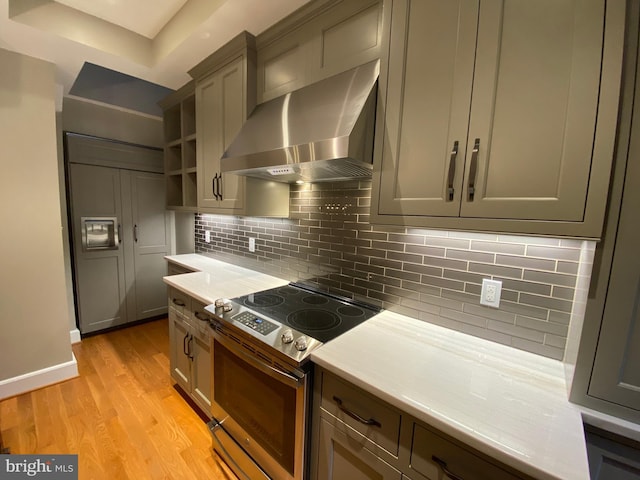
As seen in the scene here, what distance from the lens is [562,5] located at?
757mm

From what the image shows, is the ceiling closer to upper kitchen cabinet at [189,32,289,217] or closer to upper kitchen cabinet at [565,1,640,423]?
upper kitchen cabinet at [189,32,289,217]

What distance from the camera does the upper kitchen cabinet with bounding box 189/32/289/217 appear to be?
1734 millimetres

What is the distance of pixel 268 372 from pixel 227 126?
1.66 m

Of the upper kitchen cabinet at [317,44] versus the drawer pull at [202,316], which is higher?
the upper kitchen cabinet at [317,44]

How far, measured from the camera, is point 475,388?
87 centimetres

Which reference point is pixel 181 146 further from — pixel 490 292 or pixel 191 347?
pixel 490 292

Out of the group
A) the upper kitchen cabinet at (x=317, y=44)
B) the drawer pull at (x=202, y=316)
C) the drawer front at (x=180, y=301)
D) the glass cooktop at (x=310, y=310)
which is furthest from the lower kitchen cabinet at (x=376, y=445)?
the upper kitchen cabinet at (x=317, y=44)

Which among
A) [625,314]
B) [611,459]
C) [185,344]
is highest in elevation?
[625,314]

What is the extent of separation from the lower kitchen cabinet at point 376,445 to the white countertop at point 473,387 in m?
0.08

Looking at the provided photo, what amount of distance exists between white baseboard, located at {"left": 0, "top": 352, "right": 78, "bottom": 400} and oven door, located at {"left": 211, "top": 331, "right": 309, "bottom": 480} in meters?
1.67

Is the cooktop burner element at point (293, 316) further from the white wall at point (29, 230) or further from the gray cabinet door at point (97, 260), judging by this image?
the gray cabinet door at point (97, 260)

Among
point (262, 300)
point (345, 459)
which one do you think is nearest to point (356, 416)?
point (345, 459)

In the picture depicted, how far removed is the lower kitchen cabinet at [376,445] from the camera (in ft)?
2.45

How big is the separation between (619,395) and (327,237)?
54.2 inches
